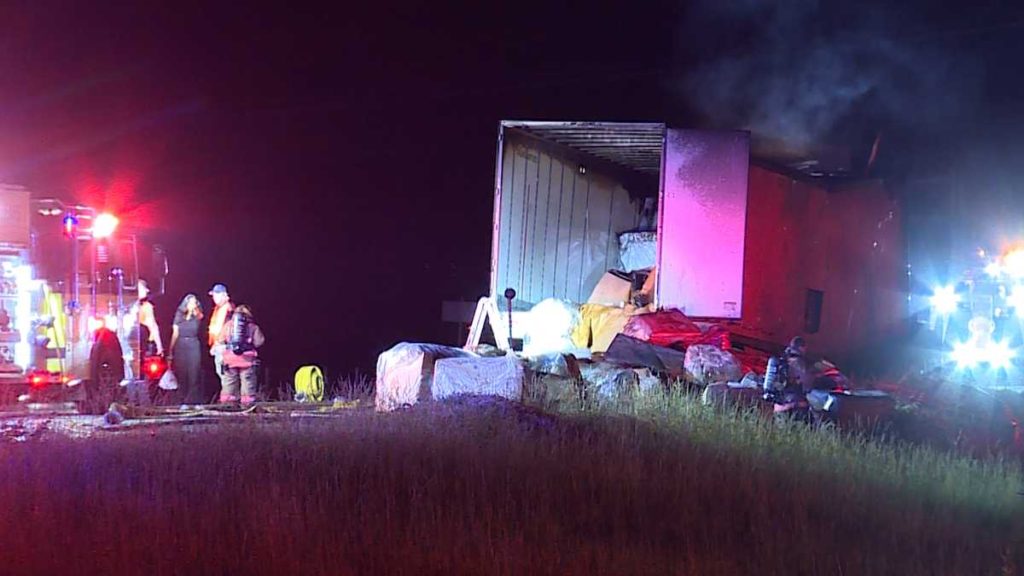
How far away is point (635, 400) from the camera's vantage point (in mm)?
9148

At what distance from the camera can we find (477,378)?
32.6 feet

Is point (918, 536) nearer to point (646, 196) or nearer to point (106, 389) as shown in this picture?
point (106, 389)

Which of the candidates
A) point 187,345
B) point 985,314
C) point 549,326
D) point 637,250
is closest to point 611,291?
point 637,250

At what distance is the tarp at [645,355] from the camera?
449 inches

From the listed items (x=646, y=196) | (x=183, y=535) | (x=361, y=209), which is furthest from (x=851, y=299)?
(x=361, y=209)

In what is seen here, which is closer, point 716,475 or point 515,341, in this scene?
point 716,475

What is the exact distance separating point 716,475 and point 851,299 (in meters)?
9.40

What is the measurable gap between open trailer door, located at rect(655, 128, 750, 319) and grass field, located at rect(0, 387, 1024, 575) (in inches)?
193

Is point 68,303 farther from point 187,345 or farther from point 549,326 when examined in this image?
point 549,326

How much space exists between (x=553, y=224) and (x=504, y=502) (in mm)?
9102

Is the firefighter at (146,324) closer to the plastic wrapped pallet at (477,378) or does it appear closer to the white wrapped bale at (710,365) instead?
the plastic wrapped pallet at (477,378)

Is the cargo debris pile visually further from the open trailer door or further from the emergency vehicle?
the emergency vehicle

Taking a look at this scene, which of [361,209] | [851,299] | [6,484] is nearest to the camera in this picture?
[6,484]

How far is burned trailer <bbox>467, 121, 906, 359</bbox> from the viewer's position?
12859 millimetres
